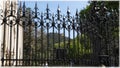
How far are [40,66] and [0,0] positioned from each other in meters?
3.80

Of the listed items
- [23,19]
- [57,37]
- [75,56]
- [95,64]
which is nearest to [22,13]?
[23,19]

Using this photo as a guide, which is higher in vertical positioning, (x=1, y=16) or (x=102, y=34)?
(x=1, y=16)

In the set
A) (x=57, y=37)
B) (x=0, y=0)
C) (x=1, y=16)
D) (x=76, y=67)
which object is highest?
(x=0, y=0)

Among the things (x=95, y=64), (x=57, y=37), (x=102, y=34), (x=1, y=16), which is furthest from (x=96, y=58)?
(x=1, y=16)

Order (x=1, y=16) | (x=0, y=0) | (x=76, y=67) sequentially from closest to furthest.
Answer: (x=76, y=67) → (x=1, y=16) → (x=0, y=0)

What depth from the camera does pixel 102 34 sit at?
790 cm

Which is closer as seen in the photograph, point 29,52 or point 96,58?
point 96,58

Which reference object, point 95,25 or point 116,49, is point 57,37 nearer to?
point 95,25

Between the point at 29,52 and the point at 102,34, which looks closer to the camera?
the point at 102,34

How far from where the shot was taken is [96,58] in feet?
25.2

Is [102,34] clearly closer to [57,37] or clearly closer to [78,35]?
[78,35]

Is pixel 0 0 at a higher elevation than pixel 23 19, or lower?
higher

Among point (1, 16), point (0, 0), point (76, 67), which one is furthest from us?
point (0, 0)

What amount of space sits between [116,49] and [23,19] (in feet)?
8.17
